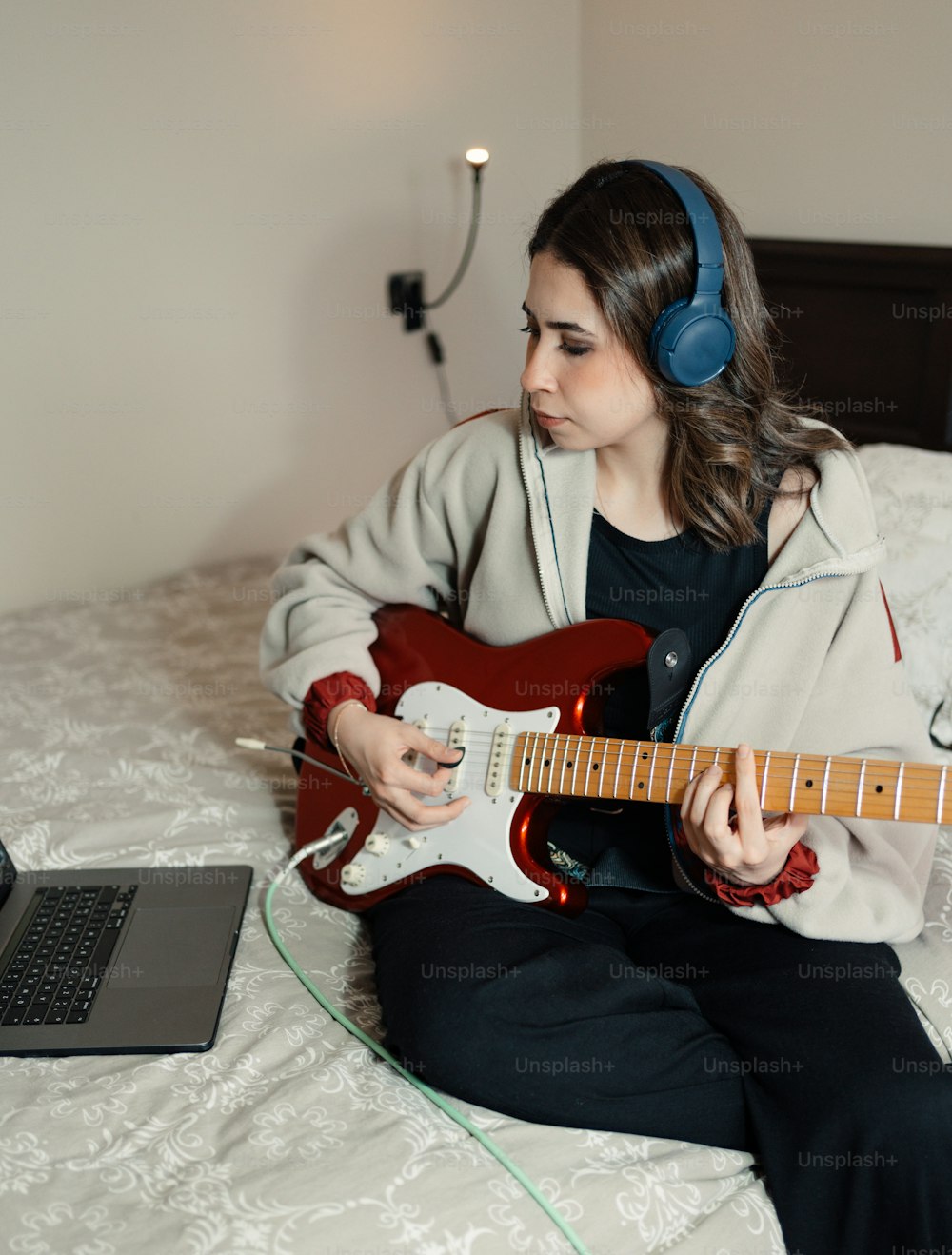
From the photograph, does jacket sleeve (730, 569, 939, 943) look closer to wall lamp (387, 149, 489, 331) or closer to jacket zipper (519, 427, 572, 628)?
jacket zipper (519, 427, 572, 628)

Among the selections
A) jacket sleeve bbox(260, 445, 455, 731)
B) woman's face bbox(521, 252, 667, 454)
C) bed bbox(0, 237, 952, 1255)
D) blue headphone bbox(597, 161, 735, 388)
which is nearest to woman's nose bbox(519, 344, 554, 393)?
woman's face bbox(521, 252, 667, 454)

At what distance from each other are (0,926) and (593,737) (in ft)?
2.16

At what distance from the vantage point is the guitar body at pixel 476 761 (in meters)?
1.20

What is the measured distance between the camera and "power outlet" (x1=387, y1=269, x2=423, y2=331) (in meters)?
2.62

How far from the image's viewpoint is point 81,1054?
3.58 ft

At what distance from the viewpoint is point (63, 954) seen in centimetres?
121

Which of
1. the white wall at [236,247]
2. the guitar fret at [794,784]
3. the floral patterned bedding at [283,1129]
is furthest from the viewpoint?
the white wall at [236,247]

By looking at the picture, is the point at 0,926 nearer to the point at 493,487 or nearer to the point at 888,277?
the point at 493,487

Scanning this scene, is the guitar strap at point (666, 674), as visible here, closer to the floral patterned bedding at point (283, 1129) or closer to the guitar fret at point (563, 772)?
the guitar fret at point (563, 772)

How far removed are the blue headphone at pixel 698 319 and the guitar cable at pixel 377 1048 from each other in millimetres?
576

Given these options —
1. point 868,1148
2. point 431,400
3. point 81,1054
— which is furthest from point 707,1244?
point 431,400

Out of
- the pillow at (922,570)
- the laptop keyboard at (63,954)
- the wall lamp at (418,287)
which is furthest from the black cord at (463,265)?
the laptop keyboard at (63,954)

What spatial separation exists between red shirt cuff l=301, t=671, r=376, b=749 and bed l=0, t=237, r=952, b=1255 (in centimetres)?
18

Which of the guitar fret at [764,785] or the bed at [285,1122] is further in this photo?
the guitar fret at [764,785]
